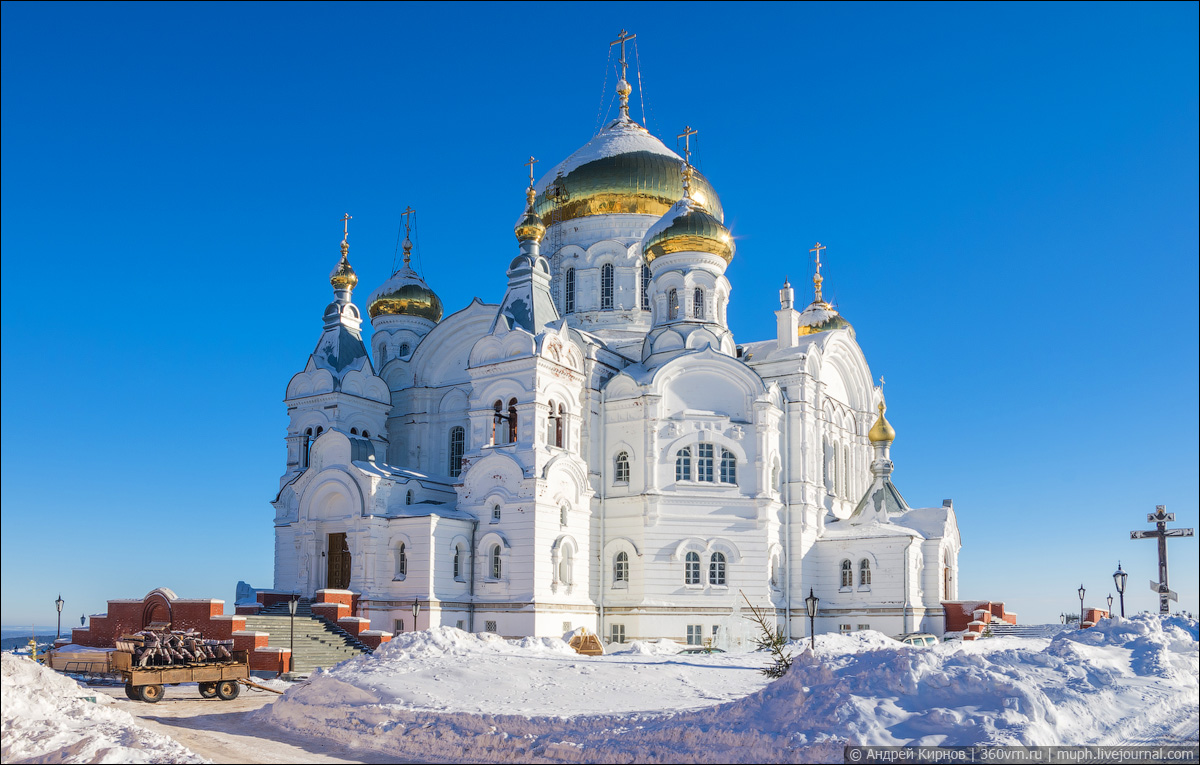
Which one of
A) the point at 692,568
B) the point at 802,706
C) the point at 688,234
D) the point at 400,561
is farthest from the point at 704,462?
the point at 802,706

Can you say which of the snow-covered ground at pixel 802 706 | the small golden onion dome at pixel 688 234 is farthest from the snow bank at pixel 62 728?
the small golden onion dome at pixel 688 234

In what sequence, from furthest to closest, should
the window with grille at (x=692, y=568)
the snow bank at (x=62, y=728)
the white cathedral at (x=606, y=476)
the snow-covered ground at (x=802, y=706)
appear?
the window with grille at (x=692, y=568) < the white cathedral at (x=606, y=476) < the snow-covered ground at (x=802, y=706) < the snow bank at (x=62, y=728)

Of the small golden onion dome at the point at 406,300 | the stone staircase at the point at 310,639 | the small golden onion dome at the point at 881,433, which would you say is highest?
the small golden onion dome at the point at 406,300

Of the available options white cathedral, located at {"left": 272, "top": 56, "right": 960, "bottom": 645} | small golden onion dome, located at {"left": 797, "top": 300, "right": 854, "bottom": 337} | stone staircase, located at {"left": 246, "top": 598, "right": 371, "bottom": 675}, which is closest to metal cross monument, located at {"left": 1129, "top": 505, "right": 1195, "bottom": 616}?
white cathedral, located at {"left": 272, "top": 56, "right": 960, "bottom": 645}

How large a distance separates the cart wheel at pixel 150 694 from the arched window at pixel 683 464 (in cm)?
1472

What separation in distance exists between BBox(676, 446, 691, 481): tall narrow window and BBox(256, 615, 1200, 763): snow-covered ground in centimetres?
1244

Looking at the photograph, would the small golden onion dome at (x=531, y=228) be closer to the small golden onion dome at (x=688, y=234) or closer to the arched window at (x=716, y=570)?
the small golden onion dome at (x=688, y=234)

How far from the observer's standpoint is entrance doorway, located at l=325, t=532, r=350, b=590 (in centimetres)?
2577

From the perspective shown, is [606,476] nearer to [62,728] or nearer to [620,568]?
[620,568]

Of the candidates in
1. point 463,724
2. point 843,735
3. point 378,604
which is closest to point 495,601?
point 378,604


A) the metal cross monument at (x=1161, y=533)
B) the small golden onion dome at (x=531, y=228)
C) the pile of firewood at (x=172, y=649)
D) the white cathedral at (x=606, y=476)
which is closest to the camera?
the pile of firewood at (x=172, y=649)

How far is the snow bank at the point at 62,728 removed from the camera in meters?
9.50

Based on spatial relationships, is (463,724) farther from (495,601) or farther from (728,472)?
(728,472)

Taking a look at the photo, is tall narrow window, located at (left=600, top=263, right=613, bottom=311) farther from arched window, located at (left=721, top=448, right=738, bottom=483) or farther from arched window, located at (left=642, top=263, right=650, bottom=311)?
arched window, located at (left=721, top=448, right=738, bottom=483)
